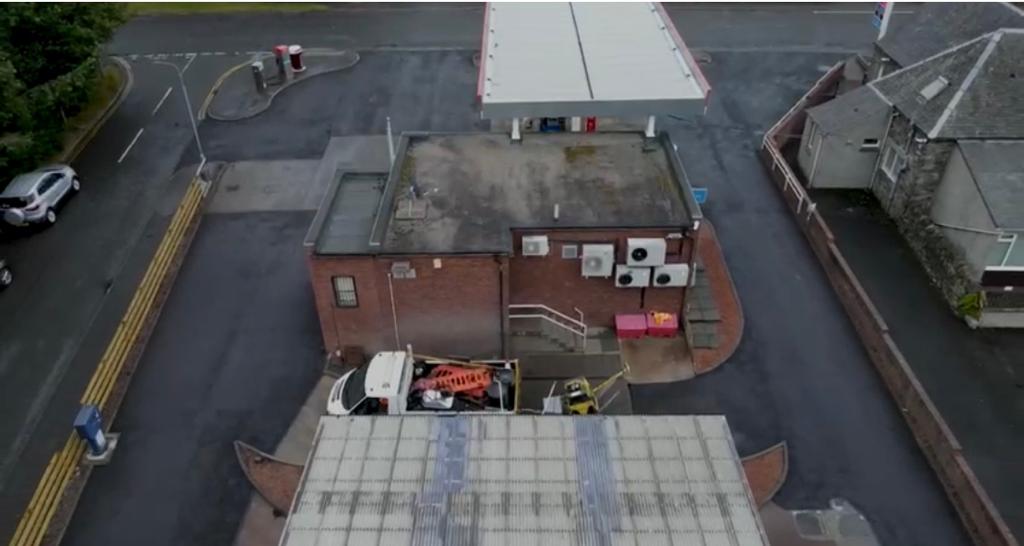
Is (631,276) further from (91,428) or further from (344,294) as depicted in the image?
(91,428)

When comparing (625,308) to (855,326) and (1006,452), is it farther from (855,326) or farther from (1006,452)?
(1006,452)

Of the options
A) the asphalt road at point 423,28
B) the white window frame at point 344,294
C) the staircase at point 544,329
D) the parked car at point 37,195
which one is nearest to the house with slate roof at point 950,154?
the staircase at point 544,329

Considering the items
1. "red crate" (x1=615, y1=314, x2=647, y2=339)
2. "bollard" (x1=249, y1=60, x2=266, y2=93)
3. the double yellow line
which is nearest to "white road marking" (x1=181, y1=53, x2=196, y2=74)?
"bollard" (x1=249, y1=60, x2=266, y2=93)

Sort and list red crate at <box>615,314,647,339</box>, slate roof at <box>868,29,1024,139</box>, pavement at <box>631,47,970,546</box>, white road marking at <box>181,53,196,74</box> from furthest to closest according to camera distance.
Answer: white road marking at <box>181,53,196,74</box> → slate roof at <box>868,29,1024,139</box> → red crate at <box>615,314,647,339</box> → pavement at <box>631,47,970,546</box>

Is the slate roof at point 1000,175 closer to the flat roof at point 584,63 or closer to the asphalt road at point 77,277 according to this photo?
the flat roof at point 584,63

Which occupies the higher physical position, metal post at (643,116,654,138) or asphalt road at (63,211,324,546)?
metal post at (643,116,654,138)

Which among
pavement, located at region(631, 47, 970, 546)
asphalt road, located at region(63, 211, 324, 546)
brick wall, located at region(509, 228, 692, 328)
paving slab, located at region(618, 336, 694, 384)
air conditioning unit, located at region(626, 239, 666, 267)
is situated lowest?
pavement, located at region(631, 47, 970, 546)

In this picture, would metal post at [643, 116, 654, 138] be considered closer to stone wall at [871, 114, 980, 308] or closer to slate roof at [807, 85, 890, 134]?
A: slate roof at [807, 85, 890, 134]
